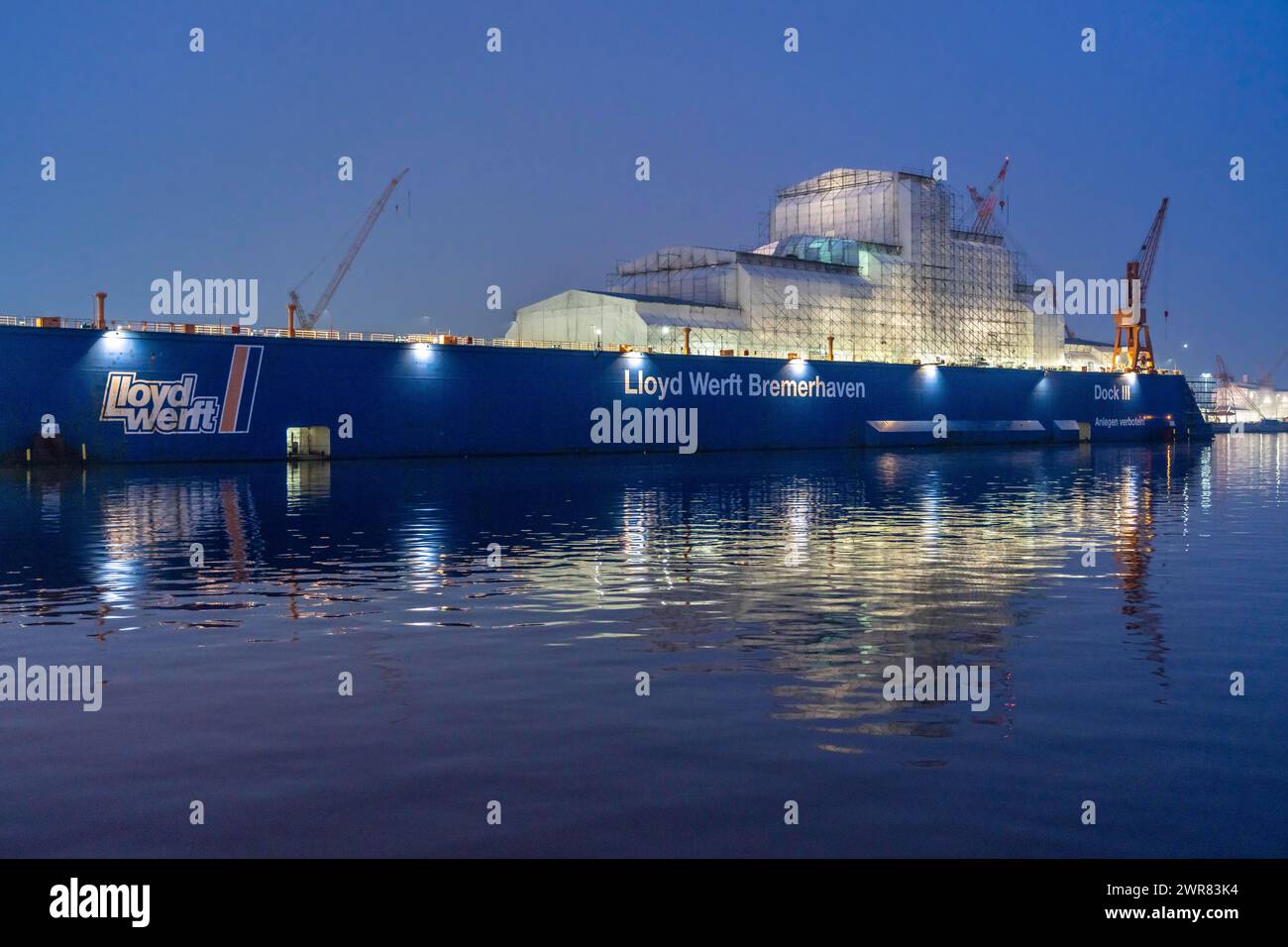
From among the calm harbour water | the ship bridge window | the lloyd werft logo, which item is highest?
the lloyd werft logo

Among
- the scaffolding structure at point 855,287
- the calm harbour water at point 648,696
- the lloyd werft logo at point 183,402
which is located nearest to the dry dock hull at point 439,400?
the lloyd werft logo at point 183,402

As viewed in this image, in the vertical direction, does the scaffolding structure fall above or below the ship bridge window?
above

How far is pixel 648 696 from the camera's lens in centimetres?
1238

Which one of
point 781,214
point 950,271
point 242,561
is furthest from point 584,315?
point 242,561

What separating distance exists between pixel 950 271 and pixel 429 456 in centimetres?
6506

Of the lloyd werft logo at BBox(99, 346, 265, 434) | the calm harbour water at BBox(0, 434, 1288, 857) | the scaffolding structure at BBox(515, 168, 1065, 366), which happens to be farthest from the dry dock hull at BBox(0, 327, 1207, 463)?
the calm harbour water at BBox(0, 434, 1288, 857)

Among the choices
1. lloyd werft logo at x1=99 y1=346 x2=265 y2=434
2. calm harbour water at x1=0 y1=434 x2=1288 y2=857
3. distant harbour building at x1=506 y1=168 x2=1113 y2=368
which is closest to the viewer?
calm harbour water at x1=0 y1=434 x2=1288 y2=857

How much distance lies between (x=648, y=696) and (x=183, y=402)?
6118cm

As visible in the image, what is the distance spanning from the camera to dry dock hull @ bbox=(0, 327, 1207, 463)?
64.5 m

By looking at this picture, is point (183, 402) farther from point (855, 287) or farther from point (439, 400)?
point (855, 287)

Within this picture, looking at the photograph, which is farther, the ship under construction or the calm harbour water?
the ship under construction

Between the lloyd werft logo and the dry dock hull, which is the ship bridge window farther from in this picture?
the lloyd werft logo

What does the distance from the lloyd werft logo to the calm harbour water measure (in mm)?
37300

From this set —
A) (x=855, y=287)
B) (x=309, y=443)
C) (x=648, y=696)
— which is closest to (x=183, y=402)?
(x=309, y=443)
